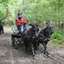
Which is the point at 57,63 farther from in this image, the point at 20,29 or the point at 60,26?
the point at 60,26

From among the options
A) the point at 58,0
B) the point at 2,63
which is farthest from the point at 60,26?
the point at 2,63

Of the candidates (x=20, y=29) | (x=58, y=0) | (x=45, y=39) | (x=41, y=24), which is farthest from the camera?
(x=41, y=24)

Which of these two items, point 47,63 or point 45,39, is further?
point 45,39

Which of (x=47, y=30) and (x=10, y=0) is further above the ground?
(x=10, y=0)

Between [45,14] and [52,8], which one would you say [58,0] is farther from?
[45,14]

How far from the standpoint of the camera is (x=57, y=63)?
4.37 meters

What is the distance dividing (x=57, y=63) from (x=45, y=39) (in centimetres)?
145

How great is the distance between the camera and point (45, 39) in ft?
A: 16.9

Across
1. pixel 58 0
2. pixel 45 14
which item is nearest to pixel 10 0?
pixel 45 14

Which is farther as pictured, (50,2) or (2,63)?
(50,2)

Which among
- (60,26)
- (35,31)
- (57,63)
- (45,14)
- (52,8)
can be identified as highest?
(52,8)

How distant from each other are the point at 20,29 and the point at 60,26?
5.57m

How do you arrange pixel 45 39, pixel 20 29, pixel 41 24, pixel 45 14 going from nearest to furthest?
pixel 45 39 → pixel 20 29 → pixel 45 14 → pixel 41 24

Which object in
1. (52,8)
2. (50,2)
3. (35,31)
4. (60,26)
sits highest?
(50,2)
